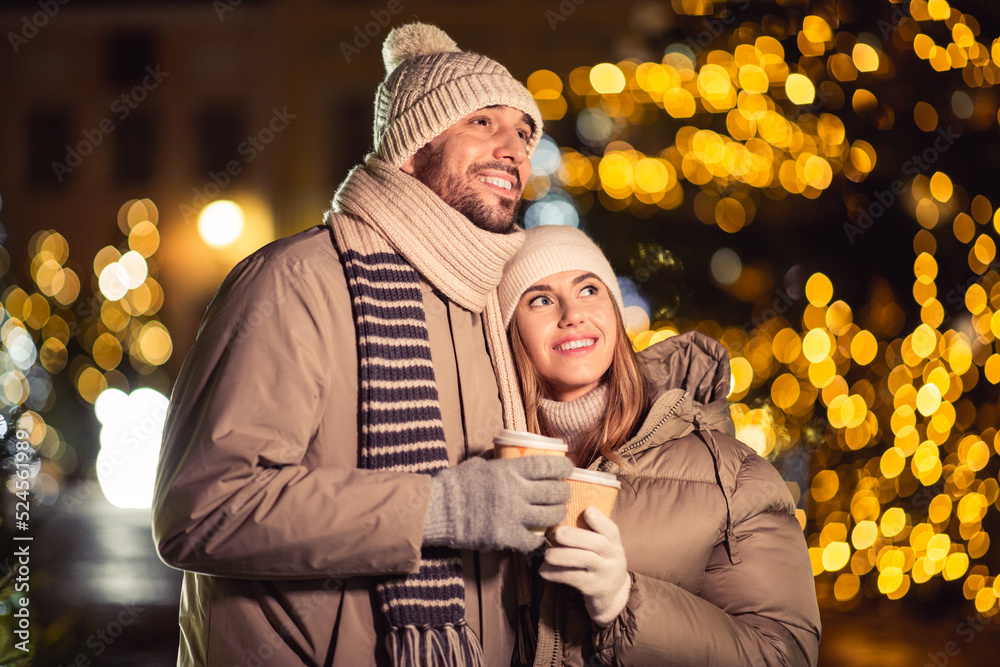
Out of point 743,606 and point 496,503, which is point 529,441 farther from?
point 743,606

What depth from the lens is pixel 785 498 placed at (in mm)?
2756

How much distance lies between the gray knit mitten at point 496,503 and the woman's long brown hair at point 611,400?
0.70 metres

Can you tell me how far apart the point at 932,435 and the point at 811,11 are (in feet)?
7.76

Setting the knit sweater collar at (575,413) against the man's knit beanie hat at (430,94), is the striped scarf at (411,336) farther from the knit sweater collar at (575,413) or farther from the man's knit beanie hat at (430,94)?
the knit sweater collar at (575,413)

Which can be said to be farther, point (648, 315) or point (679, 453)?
point (648, 315)

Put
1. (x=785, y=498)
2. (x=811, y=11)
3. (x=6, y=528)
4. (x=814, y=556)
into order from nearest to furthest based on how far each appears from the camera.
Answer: (x=785, y=498) < (x=6, y=528) < (x=811, y=11) < (x=814, y=556)

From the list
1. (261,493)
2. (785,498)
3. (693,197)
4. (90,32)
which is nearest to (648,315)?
(693,197)

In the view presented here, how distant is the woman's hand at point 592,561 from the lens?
221 centimetres

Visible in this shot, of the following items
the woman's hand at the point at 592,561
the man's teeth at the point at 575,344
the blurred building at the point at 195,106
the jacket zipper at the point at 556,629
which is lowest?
the jacket zipper at the point at 556,629

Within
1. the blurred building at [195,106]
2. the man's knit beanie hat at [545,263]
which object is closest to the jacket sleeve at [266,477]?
the man's knit beanie hat at [545,263]

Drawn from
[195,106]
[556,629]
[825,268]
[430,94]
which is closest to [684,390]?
[556,629]

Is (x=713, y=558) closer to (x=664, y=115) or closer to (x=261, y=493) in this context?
(x=261, y=493)

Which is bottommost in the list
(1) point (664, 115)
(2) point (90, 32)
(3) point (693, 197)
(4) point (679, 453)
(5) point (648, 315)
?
(4) point (679, 453)

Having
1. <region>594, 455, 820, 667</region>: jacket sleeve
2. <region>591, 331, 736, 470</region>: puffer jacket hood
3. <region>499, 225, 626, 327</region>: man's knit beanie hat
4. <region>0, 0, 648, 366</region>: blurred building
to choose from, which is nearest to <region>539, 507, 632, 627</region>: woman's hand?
<region>594, 455, 820, 667</region>: jacket sleeve
